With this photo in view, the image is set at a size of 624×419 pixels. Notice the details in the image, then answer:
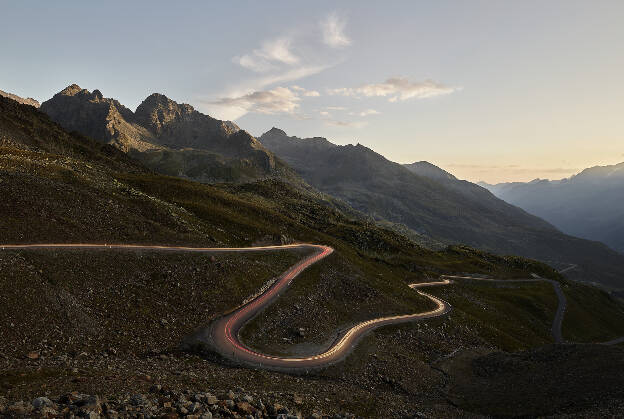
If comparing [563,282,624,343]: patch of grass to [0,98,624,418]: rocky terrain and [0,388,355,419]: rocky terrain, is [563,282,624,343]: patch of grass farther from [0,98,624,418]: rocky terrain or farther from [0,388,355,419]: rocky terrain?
[0,388,355,419]: rocky terrain

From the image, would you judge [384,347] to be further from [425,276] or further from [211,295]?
[425,276]

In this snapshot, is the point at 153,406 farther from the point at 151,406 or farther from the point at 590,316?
the point at 590,316

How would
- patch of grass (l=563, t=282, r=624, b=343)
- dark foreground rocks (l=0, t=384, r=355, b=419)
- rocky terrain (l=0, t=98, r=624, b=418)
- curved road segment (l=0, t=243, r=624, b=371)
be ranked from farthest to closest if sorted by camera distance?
patch of grass (l=563, t=282, r=624, b=343) → curved road segment (l=0, t=243, r=624, b=371) → rocky terrain (l=0, t=98, r=624, b=418) → dark foreground rocks (l=0, t=384, r=355, b=419)

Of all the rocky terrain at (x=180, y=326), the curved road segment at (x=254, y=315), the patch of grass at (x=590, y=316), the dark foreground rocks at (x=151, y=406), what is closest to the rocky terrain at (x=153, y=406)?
the dark foreground rocks at (x=151, y=406)

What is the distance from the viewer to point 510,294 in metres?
131

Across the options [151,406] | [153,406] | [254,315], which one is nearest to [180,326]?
[254,315]

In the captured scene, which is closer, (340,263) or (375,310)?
(375,310)

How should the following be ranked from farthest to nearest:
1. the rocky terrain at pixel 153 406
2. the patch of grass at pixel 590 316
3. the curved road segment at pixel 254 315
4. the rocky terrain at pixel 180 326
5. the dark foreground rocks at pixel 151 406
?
the patch of grass at pixel 590 316, the curved road segment at pixel 254 315, the rocky terrain at pixel 180 326, the rocky terrain at pixel 153 406, the dark foreground rocks at pixel 151 406

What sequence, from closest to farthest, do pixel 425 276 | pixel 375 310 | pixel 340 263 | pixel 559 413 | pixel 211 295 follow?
pixel 559 413 → pixel 211 295 → pixel 375 310 → pixel 340 263 → pixel 425 276

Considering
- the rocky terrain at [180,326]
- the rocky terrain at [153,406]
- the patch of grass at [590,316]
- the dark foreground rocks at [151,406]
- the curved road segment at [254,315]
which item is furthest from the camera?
the patch of grass at [590,316]

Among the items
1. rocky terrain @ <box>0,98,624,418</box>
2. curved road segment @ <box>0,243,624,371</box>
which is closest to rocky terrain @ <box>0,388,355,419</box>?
rocky terrain @ <box>0,98,624,418</box>

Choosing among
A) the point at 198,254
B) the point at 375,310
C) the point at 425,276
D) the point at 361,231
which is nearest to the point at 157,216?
the point at 198,254

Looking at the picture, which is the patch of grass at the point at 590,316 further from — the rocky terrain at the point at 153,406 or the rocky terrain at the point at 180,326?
the rocky terrain at the point at 153,406

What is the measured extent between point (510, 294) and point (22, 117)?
233427mm
